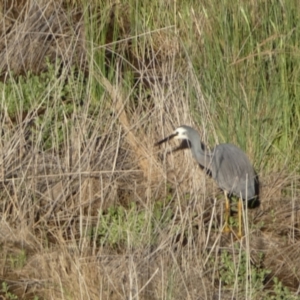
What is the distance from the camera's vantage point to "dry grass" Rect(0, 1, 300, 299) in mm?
5039

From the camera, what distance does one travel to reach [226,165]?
6.12m

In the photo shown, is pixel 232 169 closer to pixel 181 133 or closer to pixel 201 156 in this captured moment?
pixel 201 156

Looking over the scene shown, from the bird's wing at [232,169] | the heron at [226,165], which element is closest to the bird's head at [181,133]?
the heron at [226,165]

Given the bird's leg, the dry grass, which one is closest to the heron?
the bird's leg

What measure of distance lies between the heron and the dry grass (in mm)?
120

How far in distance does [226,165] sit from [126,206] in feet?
2.10

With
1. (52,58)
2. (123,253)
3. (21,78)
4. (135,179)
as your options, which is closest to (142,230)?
(123,253)

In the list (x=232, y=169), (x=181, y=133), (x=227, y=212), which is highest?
(x=181, y=133)

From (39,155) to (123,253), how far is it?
1.03 m

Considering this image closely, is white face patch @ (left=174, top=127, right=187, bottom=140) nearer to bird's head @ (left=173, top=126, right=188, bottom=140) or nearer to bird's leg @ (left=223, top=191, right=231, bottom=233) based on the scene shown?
bird's head @ (left=173, top=126, right=188, bottom=140)

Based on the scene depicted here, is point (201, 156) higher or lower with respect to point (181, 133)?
lower

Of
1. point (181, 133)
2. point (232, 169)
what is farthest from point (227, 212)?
point (181, 133)

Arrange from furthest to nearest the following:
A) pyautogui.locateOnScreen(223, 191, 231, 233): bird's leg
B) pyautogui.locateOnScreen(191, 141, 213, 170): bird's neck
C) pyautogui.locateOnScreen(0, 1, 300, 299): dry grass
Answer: pyautogui.locateOnScreen(191, 141, 213, 170): bird's neck, pyautogui.locateOnScreen(223, 191, 231, 233): bird's leg, pyautogui.locateOnScreen(0, 1, 300, 299): dry grass

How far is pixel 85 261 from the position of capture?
5195 millimetres
